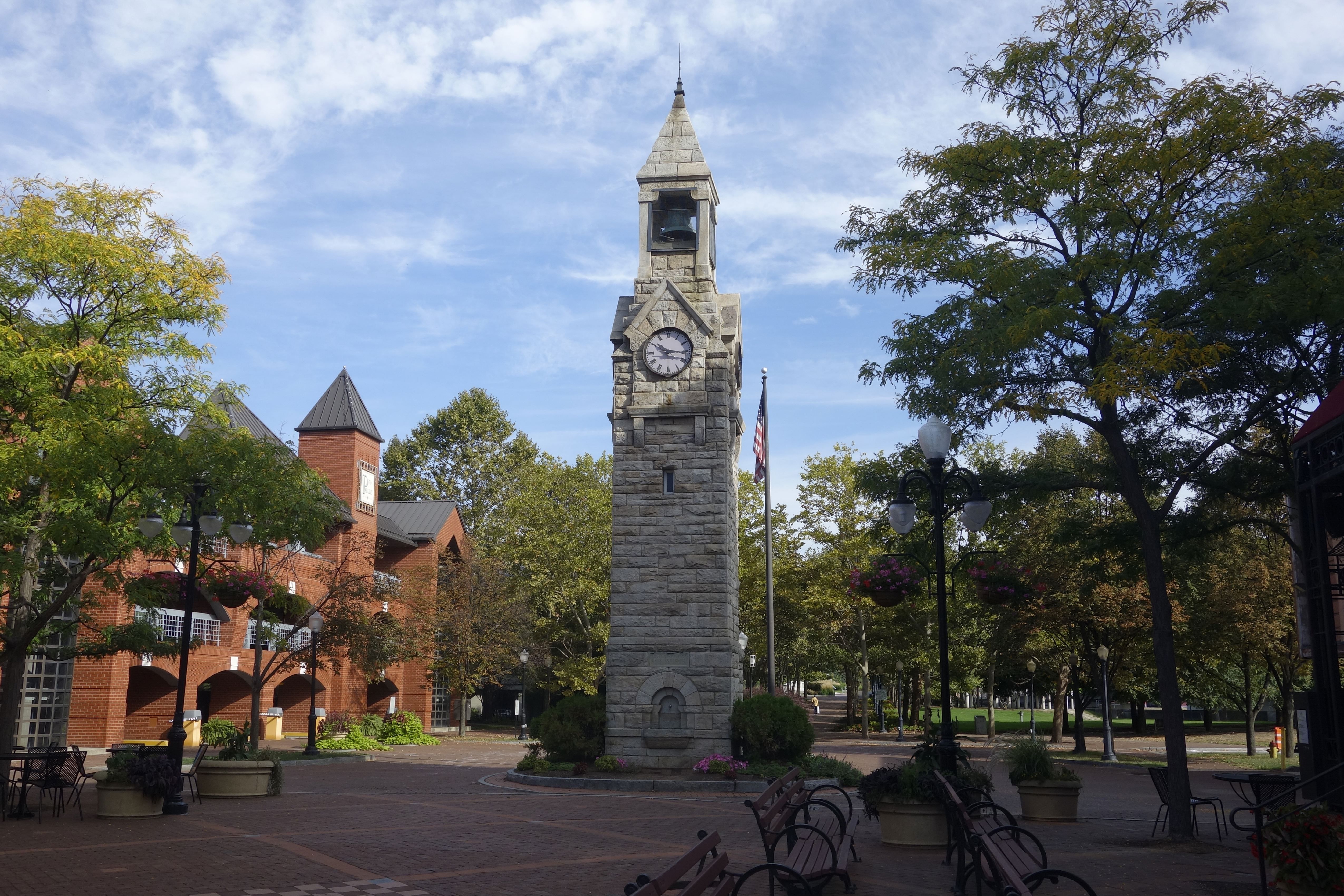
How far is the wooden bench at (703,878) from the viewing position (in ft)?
16.3

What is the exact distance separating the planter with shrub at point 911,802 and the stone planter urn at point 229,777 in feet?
33.3

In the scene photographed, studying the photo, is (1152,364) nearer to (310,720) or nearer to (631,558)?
(631,558)

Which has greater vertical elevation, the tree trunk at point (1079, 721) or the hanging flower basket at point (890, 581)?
the hanging flower basket at point (890, 581)

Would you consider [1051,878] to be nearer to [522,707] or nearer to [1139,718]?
[522,707]

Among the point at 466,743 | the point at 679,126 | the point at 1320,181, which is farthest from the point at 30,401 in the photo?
the point at 466,743

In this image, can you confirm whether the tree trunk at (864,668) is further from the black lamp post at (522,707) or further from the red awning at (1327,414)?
the red awning at (1327,414)

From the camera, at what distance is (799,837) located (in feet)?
38.2

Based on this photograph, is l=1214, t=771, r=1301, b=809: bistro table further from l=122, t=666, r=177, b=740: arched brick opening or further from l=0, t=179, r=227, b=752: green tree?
l=122, t=666, r=177, b=740: arched brick opening

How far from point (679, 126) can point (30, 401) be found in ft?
46.8

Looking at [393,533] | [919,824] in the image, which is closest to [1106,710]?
[919,824]

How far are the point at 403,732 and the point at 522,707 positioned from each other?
7.02 metres

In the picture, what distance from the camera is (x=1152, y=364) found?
12.3 metres

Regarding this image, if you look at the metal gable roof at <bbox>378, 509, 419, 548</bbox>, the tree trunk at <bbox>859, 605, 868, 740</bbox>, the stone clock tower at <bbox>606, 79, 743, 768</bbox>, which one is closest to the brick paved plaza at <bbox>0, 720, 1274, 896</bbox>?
the stone clock tower at <bbox>606, 79, 743, 768</bbox>

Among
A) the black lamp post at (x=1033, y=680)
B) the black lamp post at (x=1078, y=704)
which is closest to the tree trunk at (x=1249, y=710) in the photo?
the black lamp post at (x=1078, y=704)
